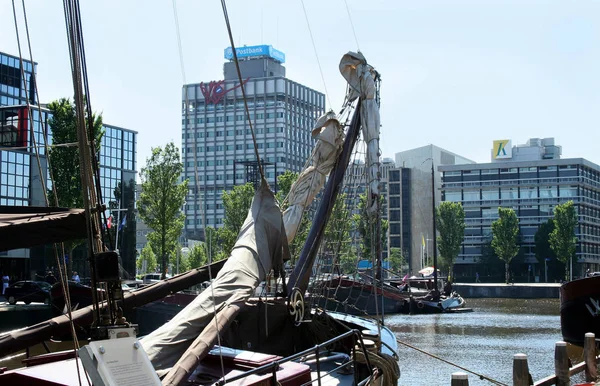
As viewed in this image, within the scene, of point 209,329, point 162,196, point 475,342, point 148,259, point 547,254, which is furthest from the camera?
point 547,254

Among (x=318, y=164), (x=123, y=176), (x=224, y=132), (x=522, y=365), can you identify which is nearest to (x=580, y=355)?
(x=318, y=164)

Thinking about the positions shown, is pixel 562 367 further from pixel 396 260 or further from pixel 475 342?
pixel 396 260

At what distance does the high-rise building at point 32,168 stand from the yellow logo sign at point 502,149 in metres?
71.2

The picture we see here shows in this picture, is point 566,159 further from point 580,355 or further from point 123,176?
point 580,355

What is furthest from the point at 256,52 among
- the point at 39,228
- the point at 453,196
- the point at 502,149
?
the point at 39,228

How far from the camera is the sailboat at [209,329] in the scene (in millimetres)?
6367

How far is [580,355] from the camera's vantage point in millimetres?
24562

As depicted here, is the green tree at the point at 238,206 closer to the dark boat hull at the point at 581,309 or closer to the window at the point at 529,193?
the dark boat hull at the point at 581,309

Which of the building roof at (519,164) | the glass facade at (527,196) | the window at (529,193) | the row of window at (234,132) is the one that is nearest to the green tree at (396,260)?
the glass facade at (527,196)

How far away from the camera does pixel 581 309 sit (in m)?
26.1

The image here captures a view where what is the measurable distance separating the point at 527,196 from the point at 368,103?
87.2 m

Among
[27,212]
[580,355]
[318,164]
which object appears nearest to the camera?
[27,212]

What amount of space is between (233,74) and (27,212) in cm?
14498

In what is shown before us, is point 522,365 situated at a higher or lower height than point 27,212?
lower
